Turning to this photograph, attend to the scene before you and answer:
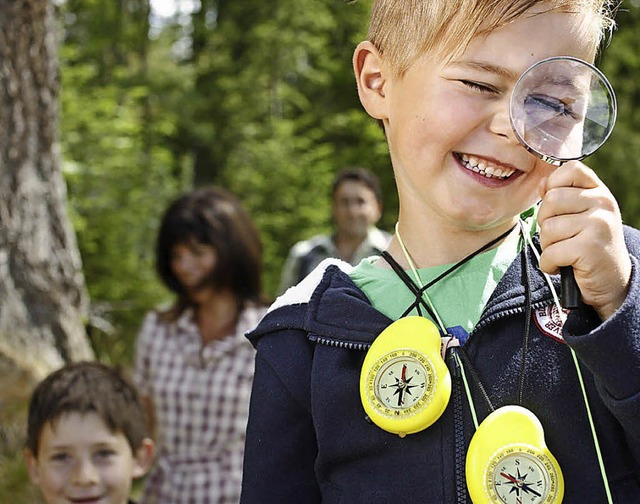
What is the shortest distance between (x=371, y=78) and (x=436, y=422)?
2.21 feet

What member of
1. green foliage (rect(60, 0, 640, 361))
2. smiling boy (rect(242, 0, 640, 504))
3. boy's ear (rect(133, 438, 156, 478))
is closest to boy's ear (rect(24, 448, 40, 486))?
boy's ear (rect(133, 438, 156, 478))

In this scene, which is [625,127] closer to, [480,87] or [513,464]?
[480,87]

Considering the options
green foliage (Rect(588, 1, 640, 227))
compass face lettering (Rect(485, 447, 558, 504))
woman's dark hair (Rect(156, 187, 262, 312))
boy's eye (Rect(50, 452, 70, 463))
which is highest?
green foliage (Rect(588, 1, 640, 227))

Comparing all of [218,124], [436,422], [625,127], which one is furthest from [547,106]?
[218,124]

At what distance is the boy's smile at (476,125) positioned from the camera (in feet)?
4.74

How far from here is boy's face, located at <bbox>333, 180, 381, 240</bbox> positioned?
695 centimetres

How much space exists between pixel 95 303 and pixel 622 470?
898 centimetres

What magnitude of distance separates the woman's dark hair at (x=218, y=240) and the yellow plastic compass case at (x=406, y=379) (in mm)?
3079

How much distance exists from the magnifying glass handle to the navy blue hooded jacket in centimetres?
2

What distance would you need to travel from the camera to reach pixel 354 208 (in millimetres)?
6980

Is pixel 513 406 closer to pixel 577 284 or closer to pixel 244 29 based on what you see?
pixel 577 284

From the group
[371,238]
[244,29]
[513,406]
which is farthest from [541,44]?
[244,29]

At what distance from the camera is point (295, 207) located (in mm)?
11758

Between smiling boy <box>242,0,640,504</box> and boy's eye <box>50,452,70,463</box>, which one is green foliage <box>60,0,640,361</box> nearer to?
boy's eye <box>50,452,70,463</box>
